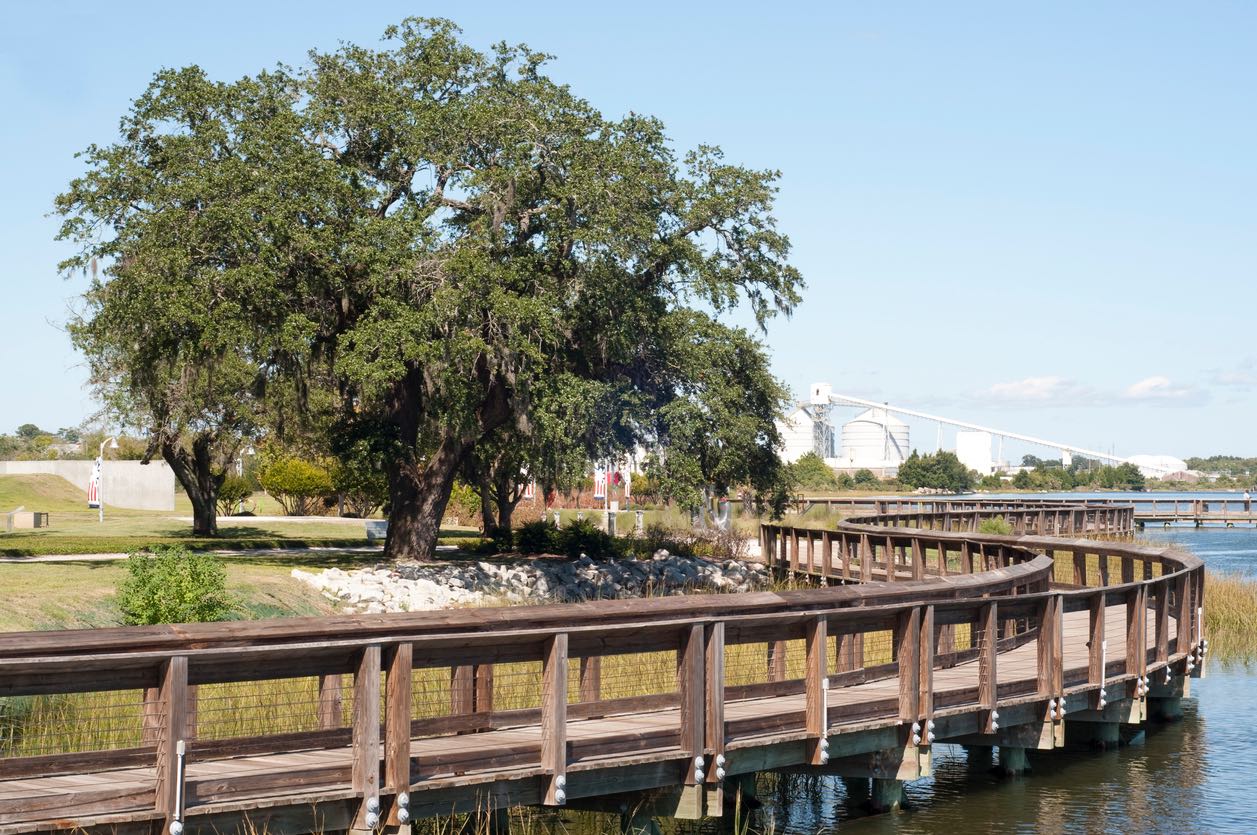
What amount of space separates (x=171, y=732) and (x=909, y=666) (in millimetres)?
Answer: 6526

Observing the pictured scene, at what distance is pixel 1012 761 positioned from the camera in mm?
15055

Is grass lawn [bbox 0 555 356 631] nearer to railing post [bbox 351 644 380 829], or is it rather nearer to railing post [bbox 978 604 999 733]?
railing post [bbox 978 604 999 733]

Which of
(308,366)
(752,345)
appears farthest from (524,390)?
(752,345)

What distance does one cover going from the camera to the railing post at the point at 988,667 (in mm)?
13383

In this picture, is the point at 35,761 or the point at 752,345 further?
the point at 752,345

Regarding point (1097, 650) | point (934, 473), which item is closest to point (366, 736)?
point (1097, 650)

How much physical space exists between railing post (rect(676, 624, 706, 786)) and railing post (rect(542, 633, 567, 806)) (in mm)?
1124

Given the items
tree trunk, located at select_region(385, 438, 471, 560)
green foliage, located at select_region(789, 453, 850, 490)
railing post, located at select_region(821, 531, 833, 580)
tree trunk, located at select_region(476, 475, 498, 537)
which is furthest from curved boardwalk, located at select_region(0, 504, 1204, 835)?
green foliage, located at select_region(789, 453, 850, 490)

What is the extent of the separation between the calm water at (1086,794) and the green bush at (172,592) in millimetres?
8757

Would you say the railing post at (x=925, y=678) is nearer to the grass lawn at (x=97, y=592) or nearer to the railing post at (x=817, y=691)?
the railing post at (x=817, y=691)

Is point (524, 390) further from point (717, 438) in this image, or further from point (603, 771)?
point (603, 771)

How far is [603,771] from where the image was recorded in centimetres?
1048

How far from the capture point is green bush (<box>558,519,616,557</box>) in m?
40.8

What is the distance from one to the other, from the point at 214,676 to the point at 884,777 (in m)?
6.43
